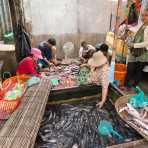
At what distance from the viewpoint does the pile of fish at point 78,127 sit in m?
2.31

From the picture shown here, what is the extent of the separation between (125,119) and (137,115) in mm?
176

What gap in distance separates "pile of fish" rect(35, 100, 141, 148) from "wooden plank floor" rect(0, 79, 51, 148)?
0.31 meters

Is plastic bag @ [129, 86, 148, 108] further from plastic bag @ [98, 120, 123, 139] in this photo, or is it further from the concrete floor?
the concrete floor

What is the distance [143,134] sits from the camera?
2.17 metres

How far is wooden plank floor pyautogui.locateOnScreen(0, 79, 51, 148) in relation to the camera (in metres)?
1.86

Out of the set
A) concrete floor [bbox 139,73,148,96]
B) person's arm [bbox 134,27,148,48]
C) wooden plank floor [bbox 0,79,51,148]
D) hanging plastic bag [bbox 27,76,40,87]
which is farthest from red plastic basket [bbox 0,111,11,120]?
concrete floor [bbox 139,73,148,96]

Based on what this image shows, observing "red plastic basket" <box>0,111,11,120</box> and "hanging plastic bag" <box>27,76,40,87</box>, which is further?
"hanging plastic bag" <box>27,76,40,87</box>

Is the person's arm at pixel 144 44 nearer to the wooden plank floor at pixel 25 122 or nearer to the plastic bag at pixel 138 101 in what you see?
the plastic bag at pixel 138 101

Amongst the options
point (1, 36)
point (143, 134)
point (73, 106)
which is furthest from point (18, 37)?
point (143, 134)

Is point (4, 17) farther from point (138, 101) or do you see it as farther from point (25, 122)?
point (138, 101)

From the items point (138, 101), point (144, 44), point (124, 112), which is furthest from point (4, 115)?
point (144, 44)

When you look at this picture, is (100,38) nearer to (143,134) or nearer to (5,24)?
(5,24)

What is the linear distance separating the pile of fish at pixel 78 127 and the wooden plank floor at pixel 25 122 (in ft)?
1.02

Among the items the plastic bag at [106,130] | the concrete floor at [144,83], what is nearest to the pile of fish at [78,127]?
the plastic bag at [106,130]
